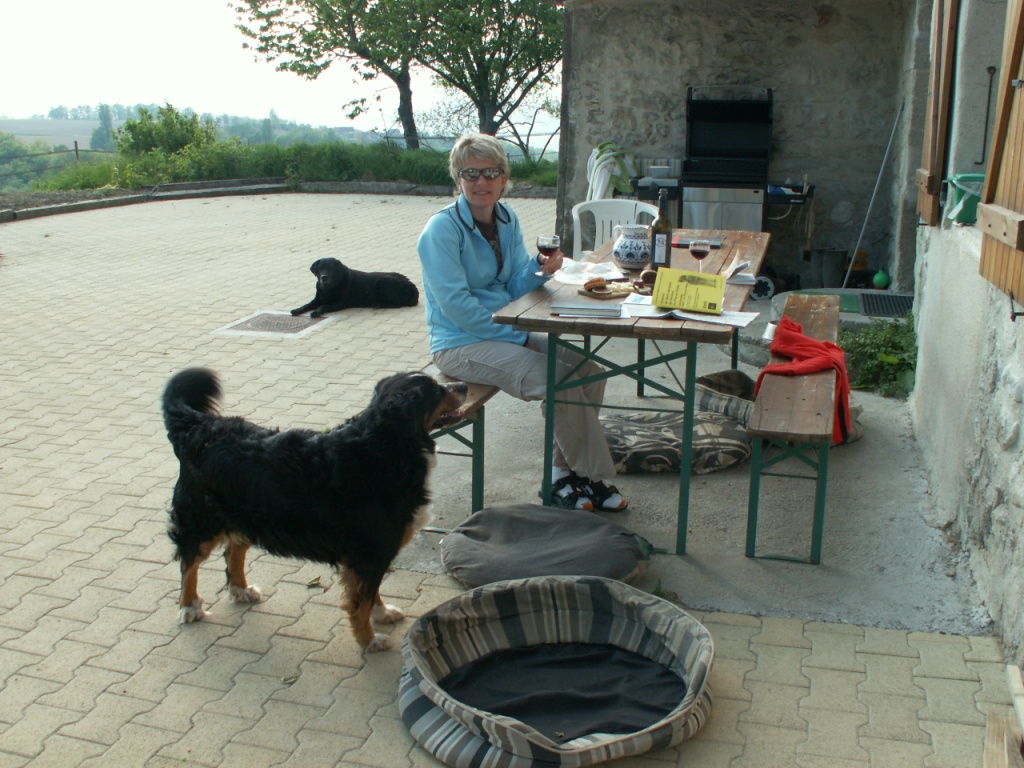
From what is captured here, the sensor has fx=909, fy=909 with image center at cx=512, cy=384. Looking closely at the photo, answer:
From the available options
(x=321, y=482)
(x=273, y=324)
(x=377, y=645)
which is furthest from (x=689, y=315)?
(x=273, y=324)

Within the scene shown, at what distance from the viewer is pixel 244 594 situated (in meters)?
3.50

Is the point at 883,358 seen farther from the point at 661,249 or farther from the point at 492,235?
the point at 492,235

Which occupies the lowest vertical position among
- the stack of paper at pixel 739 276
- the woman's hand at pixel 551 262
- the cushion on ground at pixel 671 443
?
the cushion on ground at pixel 671 443

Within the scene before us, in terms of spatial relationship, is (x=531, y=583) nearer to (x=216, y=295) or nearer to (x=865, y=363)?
(x=865, y=363)

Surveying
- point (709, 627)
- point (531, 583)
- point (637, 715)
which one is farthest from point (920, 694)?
point (531, 583)

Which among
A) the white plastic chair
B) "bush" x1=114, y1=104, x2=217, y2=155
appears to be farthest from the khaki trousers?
"bush" x1=114, y1=104, x2=217, y2=155

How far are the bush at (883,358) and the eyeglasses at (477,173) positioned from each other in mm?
3050

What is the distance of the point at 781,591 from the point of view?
3592 mm

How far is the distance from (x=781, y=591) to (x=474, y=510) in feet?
4.59

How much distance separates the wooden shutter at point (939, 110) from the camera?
17.5 ft

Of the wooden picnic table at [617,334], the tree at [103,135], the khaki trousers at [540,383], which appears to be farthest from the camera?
the tree at [103,135]

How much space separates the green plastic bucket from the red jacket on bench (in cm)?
100

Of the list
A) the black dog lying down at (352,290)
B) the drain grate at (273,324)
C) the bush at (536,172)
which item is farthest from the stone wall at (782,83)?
the bush at (536,172)

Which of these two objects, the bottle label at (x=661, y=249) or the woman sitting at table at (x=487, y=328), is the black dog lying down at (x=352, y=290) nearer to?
the woman sitting at table at (x=487, y=328)
